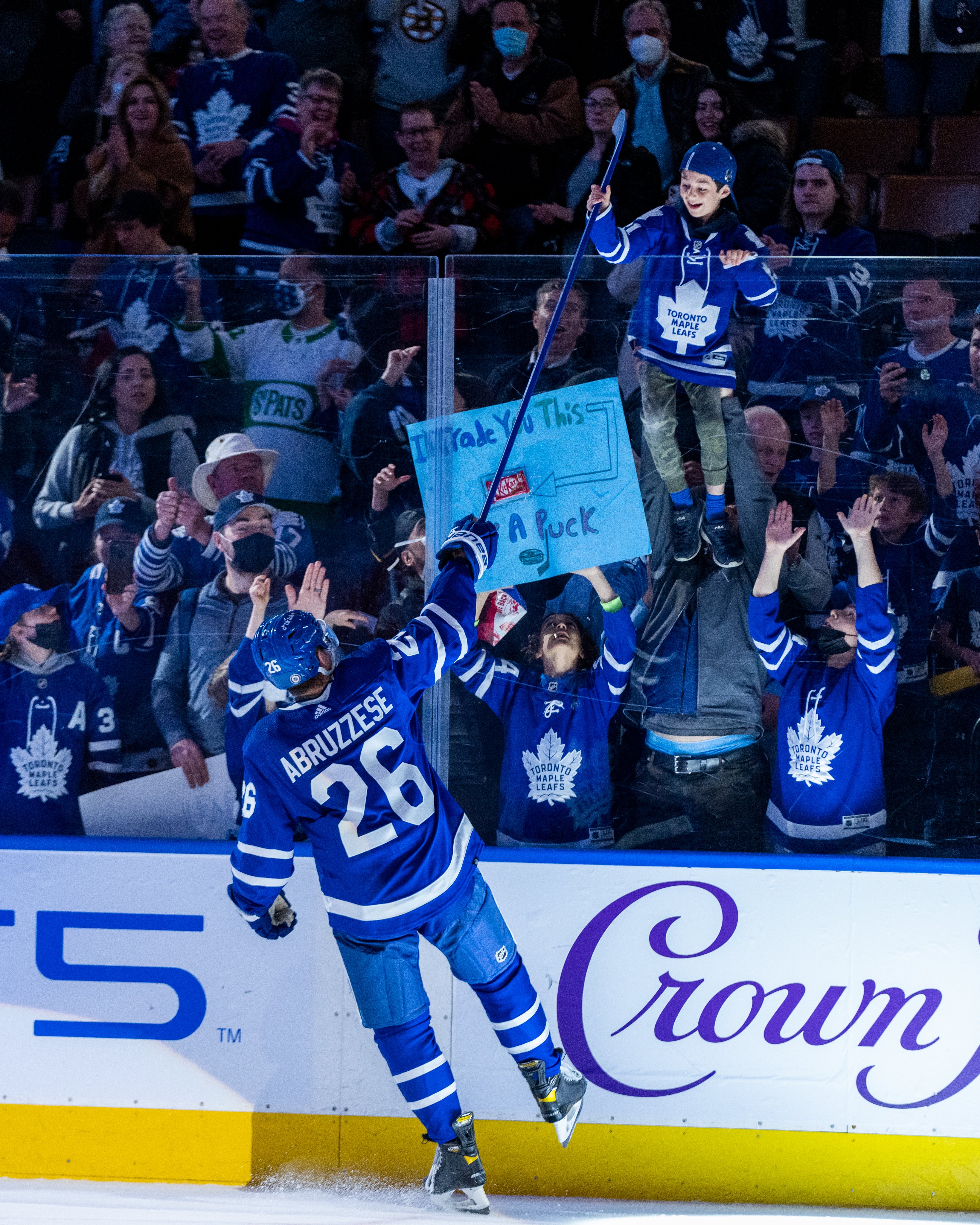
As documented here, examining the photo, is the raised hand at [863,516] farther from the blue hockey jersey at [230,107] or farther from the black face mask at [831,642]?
the blue hockey jersey at [230,107]

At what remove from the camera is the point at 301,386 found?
312cm

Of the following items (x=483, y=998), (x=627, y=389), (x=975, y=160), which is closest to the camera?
(x=483, y=998)

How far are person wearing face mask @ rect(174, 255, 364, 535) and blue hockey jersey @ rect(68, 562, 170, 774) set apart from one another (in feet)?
1.74

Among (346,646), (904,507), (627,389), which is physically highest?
(627,389)

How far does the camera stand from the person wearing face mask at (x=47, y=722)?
318 cm

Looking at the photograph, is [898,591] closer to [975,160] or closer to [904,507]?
[904,507]

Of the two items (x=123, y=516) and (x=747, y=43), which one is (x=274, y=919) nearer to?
(x=123, y=516)

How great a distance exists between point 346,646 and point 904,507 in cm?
152

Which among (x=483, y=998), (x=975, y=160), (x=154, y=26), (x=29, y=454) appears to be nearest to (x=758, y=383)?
(x=483, y=998)

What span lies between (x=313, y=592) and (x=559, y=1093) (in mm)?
1435

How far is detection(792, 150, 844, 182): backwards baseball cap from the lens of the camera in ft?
12.3

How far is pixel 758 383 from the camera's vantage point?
298cm

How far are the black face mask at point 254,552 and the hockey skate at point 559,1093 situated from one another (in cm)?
145

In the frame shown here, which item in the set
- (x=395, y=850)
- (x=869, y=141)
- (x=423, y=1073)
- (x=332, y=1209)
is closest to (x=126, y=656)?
(x=395, y=850)
